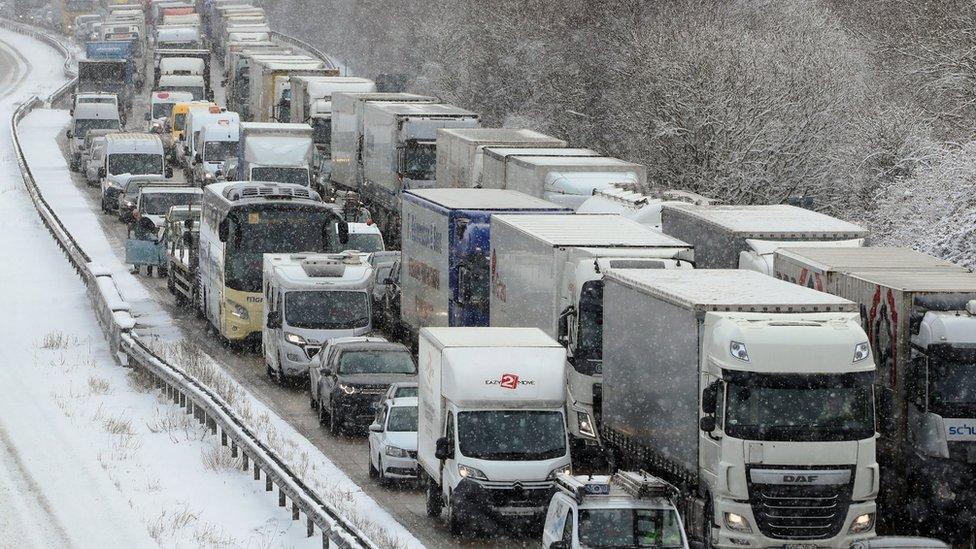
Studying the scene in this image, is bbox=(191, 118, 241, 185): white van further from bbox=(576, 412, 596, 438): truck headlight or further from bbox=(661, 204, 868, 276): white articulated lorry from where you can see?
bbox=(576, 412, 596, 438): truck headlight

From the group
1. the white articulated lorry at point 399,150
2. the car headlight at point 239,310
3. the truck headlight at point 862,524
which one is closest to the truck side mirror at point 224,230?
the car headlight at point 239,310

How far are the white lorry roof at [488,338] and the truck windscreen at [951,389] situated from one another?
15.0 ft

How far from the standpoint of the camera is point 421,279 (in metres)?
32.4

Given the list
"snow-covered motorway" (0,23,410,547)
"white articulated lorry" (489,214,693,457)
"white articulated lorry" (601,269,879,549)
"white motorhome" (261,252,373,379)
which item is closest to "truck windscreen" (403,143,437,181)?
"snow-covered motorway" (0,23,410,547)

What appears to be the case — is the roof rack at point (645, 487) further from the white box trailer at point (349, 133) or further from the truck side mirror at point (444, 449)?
the white box trailer at point (349, 133)

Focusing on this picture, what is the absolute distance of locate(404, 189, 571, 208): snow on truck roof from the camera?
Result: 1225 inches

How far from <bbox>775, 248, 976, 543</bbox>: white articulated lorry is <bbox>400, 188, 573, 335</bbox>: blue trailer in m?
9.62

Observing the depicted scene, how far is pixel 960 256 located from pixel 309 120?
2882 cm

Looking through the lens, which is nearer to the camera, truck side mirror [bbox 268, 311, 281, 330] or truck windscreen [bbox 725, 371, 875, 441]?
truck windscreen [bbox 725, 371, 875, 441]

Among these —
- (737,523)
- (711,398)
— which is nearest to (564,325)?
(711,398)

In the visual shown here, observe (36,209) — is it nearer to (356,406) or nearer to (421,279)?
(421,279)

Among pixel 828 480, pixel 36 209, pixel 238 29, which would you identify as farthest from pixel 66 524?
pixel 238 29

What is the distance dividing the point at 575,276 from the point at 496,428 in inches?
136

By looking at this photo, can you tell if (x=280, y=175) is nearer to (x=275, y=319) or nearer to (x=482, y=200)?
(x=275, y=319)
